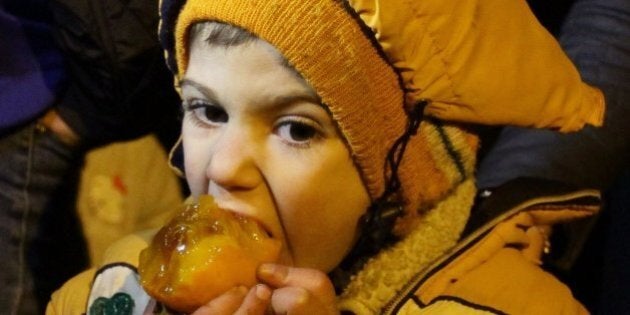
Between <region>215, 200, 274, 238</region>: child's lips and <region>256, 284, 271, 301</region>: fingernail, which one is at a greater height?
→ <region>215, 200, 274, 238</region>: child's lips

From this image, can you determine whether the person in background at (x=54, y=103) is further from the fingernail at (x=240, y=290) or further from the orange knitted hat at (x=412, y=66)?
the fingernail at (x=240, y=290)

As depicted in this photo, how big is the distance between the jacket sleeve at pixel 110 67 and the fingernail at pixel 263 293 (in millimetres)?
512

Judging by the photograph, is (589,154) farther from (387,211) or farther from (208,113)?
(208,113)

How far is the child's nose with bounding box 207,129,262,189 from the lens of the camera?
2.85ft

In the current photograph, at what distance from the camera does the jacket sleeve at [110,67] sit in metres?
1.17

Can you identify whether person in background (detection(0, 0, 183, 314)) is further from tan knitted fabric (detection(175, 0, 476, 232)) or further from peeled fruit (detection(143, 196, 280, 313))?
peeled fruit (detection(143, 196, 280, 313))

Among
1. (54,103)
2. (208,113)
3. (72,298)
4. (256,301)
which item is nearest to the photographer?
(256,301)

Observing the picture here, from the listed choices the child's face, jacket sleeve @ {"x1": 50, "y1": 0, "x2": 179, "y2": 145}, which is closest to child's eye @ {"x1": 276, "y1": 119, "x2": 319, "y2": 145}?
the child's face

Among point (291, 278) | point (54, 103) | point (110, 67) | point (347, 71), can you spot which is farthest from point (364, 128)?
point (54, 103)

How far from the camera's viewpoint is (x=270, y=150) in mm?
893

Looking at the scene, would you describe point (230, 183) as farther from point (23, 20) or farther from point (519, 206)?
point (23, 20)

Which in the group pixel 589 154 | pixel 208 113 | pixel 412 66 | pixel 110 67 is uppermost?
pixel 412 66

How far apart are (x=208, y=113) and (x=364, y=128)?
0.20 metres

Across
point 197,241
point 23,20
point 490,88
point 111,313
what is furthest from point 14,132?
point 490,88
